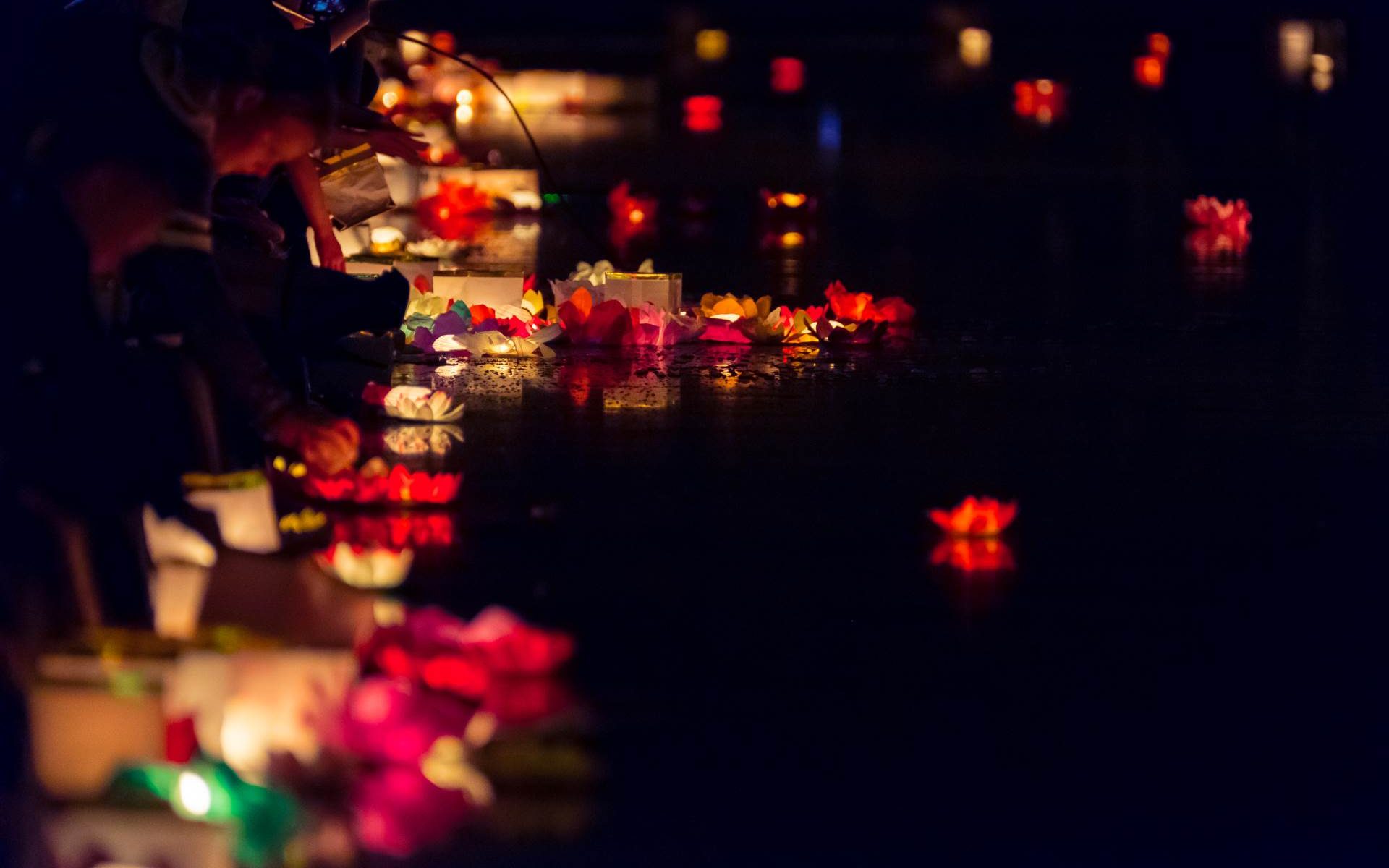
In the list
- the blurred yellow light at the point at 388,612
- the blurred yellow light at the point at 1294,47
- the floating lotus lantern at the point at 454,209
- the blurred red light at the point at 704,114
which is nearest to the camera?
the blurred yellow light at the point at 388,612

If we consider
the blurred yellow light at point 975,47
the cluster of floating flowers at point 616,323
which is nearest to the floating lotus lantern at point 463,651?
the cluster of floating flowers at point 616,323

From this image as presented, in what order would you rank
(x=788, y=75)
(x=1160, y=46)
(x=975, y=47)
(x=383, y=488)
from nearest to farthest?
(x=383, y=488) → (x=788, y=75) → (x=1160, y=46) → (x=975, y=47)

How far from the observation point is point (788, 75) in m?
13.7

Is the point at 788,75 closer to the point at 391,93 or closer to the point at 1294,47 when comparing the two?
the point at 1294,47

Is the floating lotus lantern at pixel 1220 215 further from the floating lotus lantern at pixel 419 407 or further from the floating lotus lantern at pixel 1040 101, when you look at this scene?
the floating lotus lantern at pixel 419 407

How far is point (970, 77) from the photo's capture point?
529 inches

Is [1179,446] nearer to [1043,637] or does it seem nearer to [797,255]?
[1043,637]

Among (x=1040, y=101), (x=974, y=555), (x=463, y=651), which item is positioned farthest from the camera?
(x=1040, y=101)

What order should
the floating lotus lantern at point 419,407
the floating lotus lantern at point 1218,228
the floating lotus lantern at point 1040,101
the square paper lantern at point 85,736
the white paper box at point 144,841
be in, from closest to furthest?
the white paper box at point 144,841
the square paper lantern at point 85,736
the floating lotus lantern at point 419,407
the floating lotus lantern at point 1218,228
the floating lotus lantern at point 1040,101

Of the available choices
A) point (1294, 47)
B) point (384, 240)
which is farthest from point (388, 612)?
point (1294, 47)

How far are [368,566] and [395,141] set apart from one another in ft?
3.59

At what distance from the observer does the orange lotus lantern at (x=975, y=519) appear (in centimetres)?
325

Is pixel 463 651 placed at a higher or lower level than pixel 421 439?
lower

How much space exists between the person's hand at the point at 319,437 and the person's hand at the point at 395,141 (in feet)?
3.78
